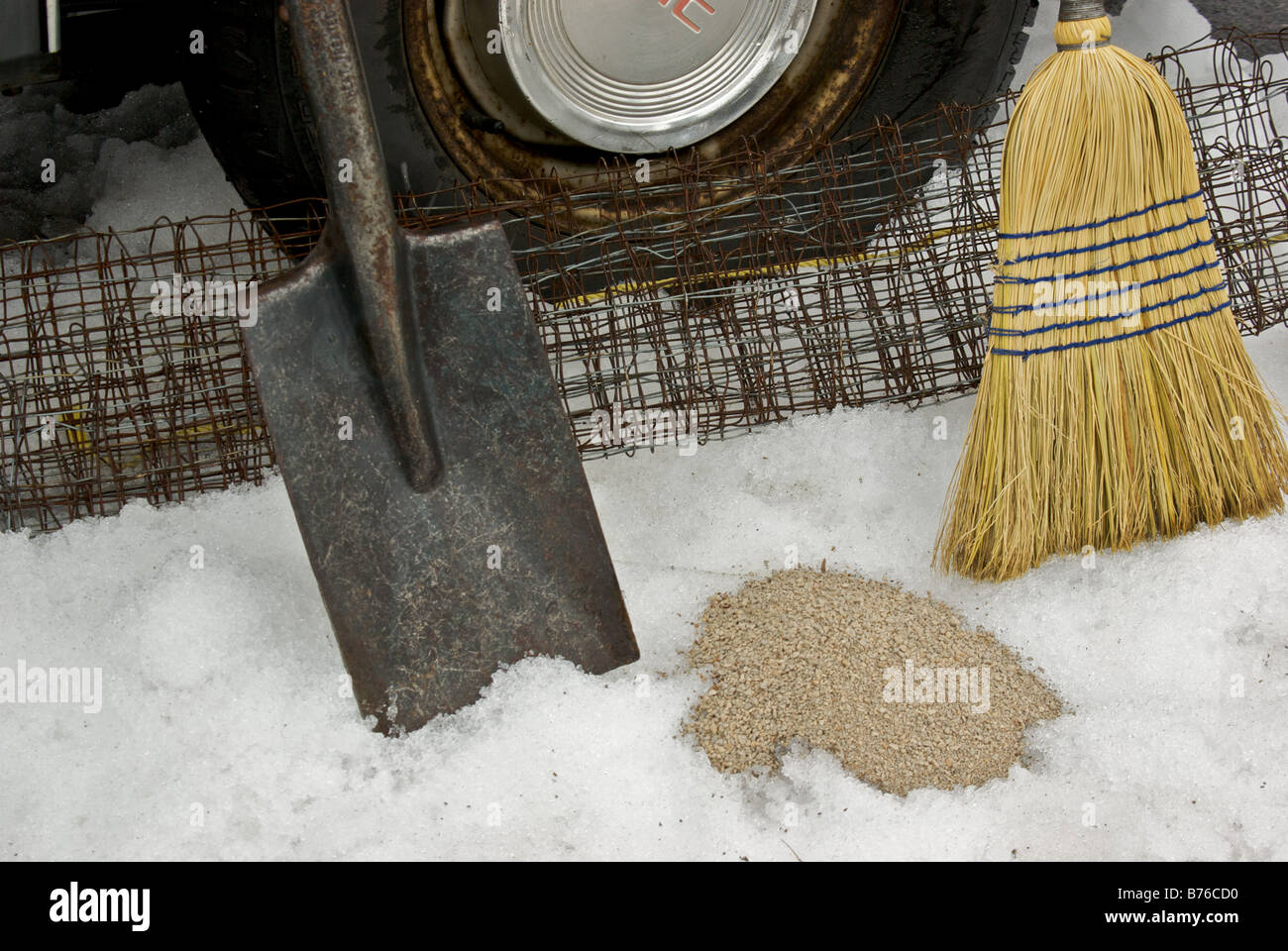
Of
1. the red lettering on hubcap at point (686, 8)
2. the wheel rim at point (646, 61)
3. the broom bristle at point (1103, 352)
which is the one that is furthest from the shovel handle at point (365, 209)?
the broom bristle at point (1103, 352)

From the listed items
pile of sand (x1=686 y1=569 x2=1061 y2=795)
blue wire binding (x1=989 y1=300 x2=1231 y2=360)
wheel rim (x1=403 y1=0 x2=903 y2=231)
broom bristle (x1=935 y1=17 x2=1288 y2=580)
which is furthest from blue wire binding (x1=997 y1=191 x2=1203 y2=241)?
pile of sand (x1=686 y1=569 x2=1061 y2=795)

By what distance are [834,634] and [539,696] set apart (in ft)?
1.31

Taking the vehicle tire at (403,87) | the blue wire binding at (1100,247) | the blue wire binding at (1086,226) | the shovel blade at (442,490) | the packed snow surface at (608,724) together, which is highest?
the vehicle tire at (403,87)

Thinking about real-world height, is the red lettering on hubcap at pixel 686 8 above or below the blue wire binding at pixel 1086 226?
above

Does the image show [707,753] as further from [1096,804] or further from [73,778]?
[73,778]

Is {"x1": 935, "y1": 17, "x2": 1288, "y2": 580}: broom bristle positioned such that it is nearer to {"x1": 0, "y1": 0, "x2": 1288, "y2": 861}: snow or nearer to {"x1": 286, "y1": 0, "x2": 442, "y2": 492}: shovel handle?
{"x1": 0, "y1": 0, "x2": 1288, "y2": 861}: snow

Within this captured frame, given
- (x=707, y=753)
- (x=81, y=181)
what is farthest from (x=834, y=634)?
(x=81, y=181)

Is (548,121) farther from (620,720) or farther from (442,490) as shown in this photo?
(620,720)

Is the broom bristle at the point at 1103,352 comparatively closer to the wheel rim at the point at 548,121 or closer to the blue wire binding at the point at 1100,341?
the blue wire binding at the point at 1100,341

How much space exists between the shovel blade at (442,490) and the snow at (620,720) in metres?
0.07

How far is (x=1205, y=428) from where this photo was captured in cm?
162

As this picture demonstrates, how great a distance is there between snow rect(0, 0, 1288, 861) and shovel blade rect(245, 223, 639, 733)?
0.07m

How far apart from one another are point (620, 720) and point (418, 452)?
43cm

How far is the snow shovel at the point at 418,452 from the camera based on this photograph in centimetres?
146
